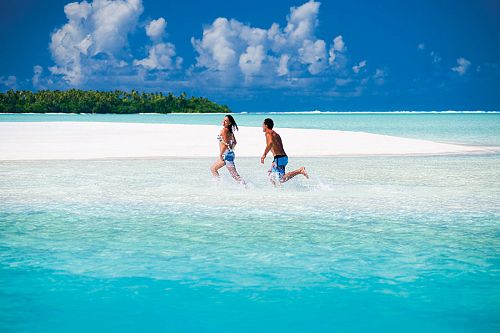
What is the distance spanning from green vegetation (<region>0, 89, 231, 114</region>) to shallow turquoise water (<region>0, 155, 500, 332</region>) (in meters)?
163

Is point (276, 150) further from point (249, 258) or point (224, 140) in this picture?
point (249, 258)

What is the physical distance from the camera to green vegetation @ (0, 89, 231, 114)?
168500 mm

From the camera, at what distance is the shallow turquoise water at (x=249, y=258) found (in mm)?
5449

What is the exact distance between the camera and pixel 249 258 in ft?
23.7

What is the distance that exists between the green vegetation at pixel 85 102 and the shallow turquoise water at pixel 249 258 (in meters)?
163

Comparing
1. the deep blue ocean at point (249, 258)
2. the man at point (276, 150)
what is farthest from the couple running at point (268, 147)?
the deep blue ocean at point (249, 258)

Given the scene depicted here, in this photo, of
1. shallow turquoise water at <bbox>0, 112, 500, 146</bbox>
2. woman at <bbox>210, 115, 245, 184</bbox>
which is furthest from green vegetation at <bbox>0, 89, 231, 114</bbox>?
woman at <bbox>210, 115, 245, 184</bbox>

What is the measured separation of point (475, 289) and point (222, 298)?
2273 mm

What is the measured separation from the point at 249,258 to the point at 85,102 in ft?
570

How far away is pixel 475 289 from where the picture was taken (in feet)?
20.3

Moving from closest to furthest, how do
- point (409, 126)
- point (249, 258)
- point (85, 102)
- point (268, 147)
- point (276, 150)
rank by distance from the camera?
point (249, 258), point (268, 147), point (276, 150), point (409, 126), point (85, 102)

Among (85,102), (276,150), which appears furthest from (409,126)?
(85,102)

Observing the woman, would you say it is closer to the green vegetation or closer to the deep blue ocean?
the deep blue ocean

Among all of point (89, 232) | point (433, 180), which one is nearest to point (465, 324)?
point (89, 232)
